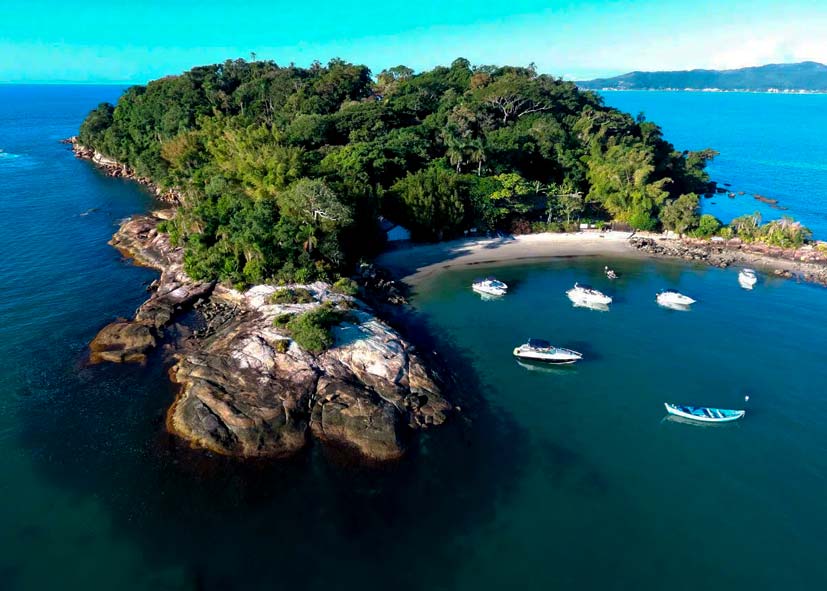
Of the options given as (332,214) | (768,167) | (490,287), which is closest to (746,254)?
(490,287)

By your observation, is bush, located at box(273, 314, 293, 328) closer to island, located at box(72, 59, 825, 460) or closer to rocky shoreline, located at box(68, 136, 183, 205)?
island, located at box(72, 59, 825, 460)

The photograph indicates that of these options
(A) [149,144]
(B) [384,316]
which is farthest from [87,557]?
(A) [149,144]

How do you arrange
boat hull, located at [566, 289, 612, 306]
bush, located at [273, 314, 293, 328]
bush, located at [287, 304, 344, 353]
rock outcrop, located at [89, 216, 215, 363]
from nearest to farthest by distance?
1. bush, located at [287, 304, 344, 353]
2. bush, located at [273, 314, 293, 328]
3. rock outcrop, located at [89, 216, 215, 363]
4. boat hull, located at [566, 289, 612, 306]

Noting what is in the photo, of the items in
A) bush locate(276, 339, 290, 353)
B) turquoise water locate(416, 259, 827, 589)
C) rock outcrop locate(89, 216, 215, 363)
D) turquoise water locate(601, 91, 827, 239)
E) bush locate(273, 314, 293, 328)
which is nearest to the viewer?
turquoise water locate(416, 259, 827, 589)

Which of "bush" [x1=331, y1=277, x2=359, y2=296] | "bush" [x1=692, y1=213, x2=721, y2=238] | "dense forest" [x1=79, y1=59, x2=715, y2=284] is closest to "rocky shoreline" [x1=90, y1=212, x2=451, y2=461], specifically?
"bush" [x1=331, y1=277, x2=359, y2=296]

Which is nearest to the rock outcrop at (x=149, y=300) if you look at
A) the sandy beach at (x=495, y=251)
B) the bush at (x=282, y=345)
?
the bush at (x=282, y=345)

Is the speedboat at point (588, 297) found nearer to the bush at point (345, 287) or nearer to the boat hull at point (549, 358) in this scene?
the boat hull at point (549, 358)
